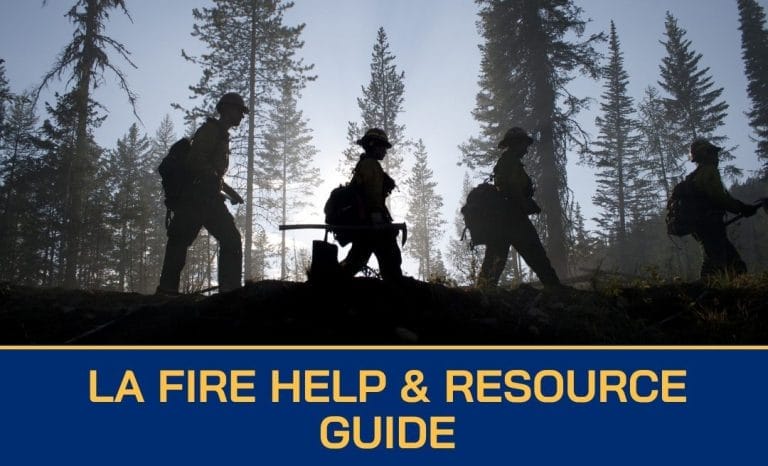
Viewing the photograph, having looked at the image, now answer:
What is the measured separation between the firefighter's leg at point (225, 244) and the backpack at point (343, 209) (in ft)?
7.80

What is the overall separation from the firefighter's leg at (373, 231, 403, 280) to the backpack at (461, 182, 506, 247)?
226 cm

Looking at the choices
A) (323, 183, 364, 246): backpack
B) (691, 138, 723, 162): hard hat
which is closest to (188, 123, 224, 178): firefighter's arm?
(323, 183, 364, 246): backpack

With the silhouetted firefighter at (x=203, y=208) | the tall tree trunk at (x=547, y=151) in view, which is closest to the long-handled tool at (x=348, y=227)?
the silhouetted firefighter at (x=203, y=208)

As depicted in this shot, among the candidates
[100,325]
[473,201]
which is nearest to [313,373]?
[100,325]

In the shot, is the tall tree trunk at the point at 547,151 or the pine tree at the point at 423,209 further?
the pine tree at the point at 423,209

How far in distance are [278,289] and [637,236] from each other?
38.4m

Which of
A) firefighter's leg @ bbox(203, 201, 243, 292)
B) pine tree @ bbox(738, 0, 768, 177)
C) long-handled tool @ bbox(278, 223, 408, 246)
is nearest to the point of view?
long-handled tool @ bbox(278, 223, 408, 246)

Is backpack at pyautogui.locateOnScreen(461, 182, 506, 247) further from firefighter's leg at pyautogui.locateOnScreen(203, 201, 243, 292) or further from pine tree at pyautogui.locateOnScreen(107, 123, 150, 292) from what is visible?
pine tree at pyautogui.locateOnScreen(107, 123, 150, 292)

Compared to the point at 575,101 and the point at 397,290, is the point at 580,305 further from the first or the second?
the point at 575,101

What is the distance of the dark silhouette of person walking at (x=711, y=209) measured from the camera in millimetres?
6293

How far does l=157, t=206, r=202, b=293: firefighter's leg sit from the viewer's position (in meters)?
5.74

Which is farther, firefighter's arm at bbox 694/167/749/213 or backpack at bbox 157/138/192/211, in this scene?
firefighter's arm at bbox 694/167/749/213

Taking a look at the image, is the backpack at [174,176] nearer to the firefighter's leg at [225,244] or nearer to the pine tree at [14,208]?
the firefighter's leg at [225,244]

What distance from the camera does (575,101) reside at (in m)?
15.4
